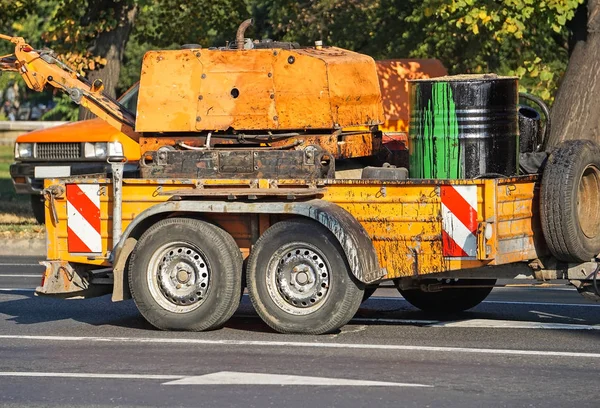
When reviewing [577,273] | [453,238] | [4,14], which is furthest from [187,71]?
[4,14]

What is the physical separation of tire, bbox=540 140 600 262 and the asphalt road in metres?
0.62

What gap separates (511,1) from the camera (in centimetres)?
1697

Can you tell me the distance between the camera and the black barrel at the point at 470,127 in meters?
9.38

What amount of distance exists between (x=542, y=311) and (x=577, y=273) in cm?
148

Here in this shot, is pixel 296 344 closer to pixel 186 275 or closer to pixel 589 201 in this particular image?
pixel 186 275

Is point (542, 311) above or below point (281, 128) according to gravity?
below

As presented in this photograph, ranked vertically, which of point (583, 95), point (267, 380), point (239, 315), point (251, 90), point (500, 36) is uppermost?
point (500, 36)

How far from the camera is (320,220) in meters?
9.11

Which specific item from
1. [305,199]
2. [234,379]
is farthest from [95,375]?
[305,199]

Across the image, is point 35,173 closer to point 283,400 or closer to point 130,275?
point 130,275

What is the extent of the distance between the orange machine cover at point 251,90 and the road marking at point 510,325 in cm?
173

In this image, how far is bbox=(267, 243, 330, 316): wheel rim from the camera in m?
9.27

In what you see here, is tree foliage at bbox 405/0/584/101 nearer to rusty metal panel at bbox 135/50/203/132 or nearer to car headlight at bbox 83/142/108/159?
car headlight at bbox 83/142/108/159

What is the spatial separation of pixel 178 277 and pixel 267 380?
7.09 feet
